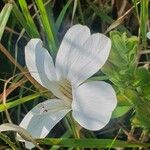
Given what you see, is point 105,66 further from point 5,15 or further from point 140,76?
point 5,15

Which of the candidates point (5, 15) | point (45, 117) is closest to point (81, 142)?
point (45, 117)

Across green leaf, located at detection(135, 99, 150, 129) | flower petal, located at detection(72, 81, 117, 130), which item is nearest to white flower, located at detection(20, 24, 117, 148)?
flower petal, located at detection(72, 81, 117, 130)

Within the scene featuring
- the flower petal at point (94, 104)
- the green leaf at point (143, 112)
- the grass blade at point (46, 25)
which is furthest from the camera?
the grass blade at point (46, 25)

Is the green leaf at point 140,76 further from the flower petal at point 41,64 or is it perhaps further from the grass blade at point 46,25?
the grass blade at point 46,25

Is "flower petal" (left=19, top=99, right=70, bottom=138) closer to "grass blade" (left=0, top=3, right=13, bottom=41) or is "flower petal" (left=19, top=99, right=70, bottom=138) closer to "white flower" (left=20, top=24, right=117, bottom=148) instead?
"white flower" (left=20, top=24, right=117, bottom=148)

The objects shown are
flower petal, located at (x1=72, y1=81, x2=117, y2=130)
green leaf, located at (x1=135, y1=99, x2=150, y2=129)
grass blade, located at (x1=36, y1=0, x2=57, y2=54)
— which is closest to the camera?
flower petal, located at (x1=72, y1=81, x2=117, y2=130)

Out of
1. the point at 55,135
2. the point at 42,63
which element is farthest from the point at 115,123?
the point at 42,63

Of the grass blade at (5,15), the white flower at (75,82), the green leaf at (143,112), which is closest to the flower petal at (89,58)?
the white flower at (75,82)
